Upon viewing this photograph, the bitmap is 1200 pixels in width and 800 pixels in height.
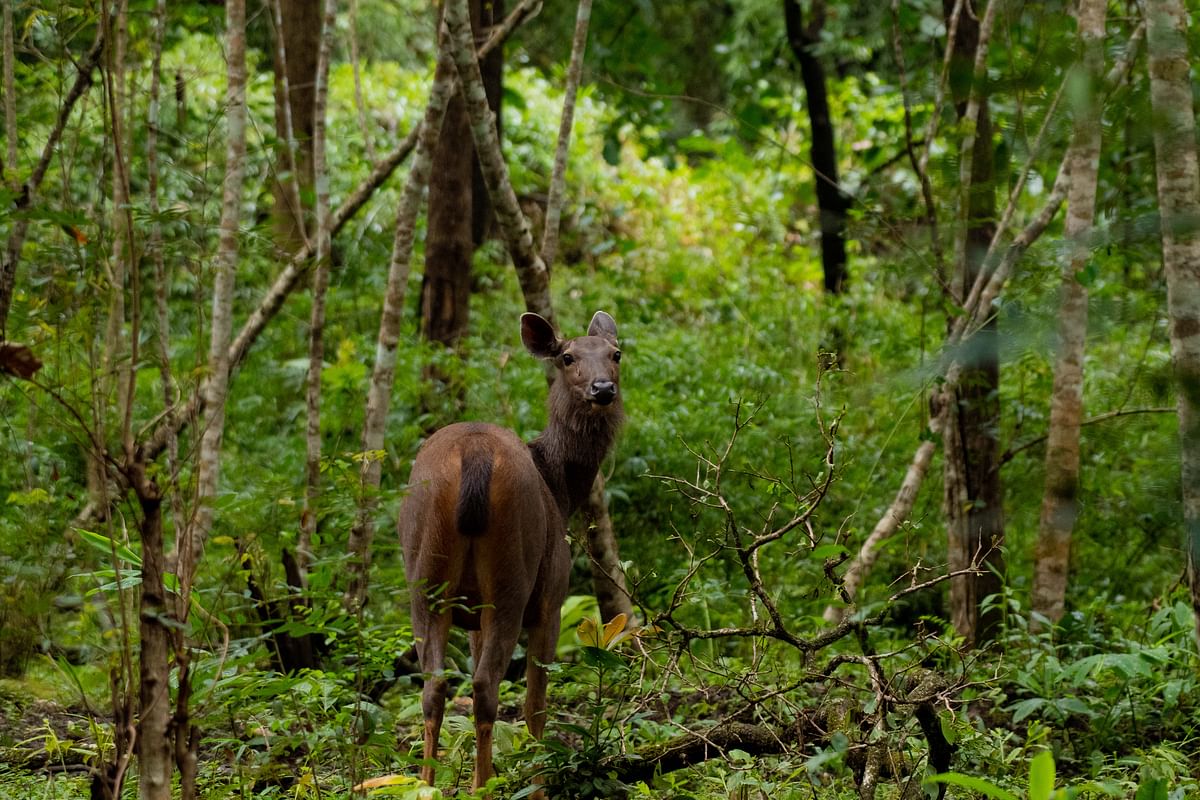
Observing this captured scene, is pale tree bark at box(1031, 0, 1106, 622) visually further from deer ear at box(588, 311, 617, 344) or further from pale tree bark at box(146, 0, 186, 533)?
pale tree bark at box(146, 0, 186, 533)

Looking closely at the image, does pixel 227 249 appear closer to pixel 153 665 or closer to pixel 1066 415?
pixel 153 665

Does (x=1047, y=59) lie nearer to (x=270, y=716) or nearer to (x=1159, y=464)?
(x=1159, y=464)

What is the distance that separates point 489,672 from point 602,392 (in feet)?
4.86

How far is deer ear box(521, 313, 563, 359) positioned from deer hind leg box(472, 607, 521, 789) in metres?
1.60

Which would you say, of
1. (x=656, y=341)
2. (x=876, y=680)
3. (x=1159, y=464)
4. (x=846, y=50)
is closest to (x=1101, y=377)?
(x=656, y=341)

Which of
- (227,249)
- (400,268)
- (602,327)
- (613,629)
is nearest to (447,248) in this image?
(400,268)

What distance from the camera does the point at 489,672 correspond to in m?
5.00

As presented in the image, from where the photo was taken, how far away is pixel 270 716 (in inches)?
191

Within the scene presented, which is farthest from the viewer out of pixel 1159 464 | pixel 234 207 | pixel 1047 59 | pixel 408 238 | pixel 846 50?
pixel 846 50

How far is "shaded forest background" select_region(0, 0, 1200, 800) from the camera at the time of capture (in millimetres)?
3256

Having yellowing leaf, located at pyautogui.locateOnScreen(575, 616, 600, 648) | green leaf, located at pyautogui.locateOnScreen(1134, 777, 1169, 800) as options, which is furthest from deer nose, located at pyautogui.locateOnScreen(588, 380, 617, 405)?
green leaf, located at pyautogui.locateOnScreen(1134, 777, 1169, 800)

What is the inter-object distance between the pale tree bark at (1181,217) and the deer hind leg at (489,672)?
8.38ft

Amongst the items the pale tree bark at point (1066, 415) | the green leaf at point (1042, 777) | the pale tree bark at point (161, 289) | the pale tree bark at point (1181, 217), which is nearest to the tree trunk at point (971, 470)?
the pale tree bark at point (1066, 415)

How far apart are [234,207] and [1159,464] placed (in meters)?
5.19
